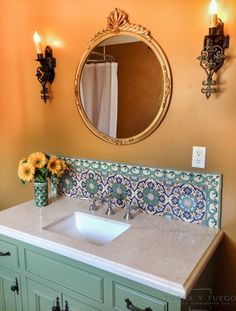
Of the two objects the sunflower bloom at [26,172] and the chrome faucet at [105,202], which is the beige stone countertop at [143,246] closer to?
the chrome faucet at [105,202]

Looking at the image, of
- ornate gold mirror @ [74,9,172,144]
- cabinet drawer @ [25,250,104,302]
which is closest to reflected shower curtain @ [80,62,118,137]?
ornate gold mirror @ [74,9,172,144]

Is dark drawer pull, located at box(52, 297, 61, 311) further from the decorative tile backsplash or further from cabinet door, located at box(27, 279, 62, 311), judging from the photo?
the decorative tile backsplash

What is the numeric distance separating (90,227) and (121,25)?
122 cm

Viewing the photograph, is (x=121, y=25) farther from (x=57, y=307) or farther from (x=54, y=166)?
(x=57, y=307)

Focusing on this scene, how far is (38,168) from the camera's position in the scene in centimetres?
177

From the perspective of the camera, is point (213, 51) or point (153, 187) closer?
point (213, 51)

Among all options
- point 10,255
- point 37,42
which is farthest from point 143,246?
point 37,42

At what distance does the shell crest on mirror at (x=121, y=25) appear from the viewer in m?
1.54

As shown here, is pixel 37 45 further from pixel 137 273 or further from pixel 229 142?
pixel 137 273

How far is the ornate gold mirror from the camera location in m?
1.54

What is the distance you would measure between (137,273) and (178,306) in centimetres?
19

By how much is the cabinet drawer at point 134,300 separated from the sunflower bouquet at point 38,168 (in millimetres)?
892

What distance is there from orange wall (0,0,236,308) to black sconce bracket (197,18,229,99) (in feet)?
0.13

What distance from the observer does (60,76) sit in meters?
1.92
